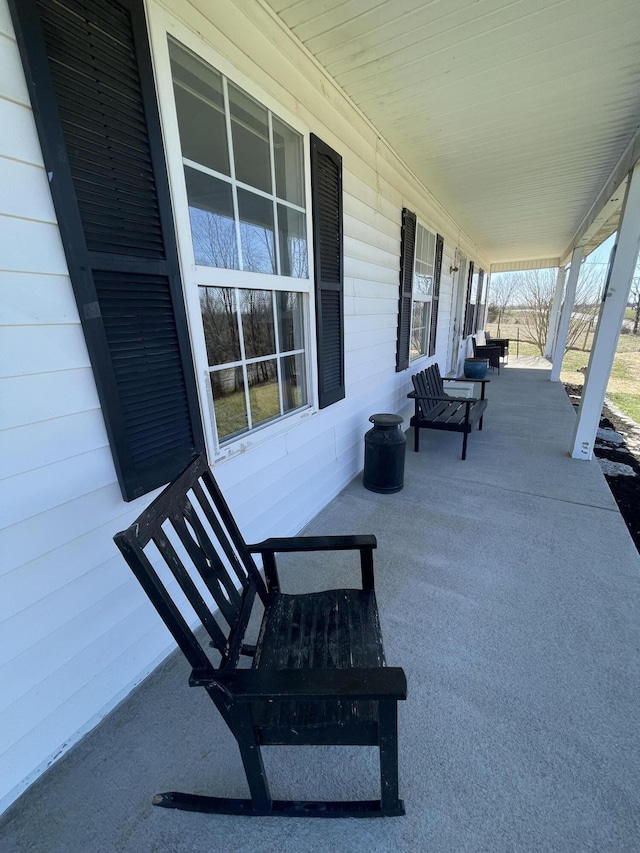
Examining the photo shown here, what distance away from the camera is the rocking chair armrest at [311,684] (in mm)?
781

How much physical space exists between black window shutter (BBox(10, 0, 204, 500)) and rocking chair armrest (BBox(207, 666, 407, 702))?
75cm

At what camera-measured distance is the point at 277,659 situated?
1094 millimetres

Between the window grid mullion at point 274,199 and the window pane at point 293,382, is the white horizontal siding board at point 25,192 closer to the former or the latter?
the window grid mullion at point 274,199

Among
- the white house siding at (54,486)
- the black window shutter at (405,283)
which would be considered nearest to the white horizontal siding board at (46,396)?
the white house siding at (54,486)

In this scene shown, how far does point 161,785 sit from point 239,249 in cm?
Result: 209

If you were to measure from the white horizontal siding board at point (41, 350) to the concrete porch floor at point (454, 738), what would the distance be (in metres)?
1.30

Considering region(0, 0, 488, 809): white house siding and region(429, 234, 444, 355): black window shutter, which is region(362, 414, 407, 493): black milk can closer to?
region(0, 0, 488, 809): white house siding

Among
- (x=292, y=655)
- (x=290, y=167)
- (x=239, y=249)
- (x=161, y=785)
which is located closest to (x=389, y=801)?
(x=292, y=655)

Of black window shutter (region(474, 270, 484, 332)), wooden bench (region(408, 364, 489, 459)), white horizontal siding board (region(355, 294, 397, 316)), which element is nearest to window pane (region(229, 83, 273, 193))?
white horizontal siding board (region(355, 294, 397, 316))

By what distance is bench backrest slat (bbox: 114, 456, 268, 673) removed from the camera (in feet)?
2.53

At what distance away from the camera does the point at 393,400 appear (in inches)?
151

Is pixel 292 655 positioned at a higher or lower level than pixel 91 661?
higher

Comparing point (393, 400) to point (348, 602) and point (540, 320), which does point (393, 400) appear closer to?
point (348, 602)

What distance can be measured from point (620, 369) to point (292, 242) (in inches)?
384
